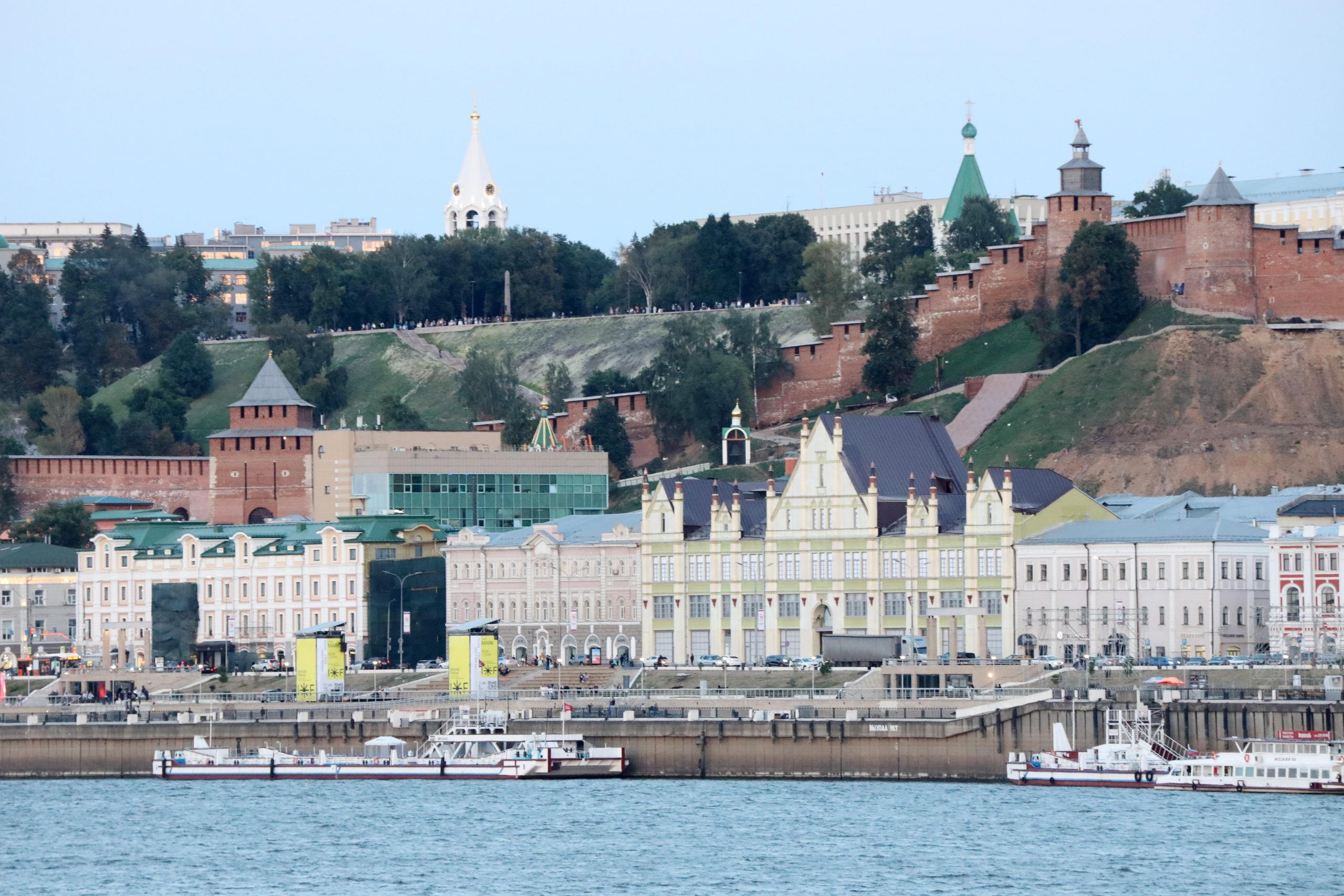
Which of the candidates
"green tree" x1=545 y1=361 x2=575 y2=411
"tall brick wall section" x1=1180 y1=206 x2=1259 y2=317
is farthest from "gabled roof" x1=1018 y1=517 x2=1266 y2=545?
"green tree" x1=545 y1=361 x2=575 y2=411

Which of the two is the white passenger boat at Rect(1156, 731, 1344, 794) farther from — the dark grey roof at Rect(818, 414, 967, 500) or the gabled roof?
the dark grey roof at Rect(818, 414, 967, 500)

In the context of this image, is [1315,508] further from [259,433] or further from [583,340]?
[583,340]

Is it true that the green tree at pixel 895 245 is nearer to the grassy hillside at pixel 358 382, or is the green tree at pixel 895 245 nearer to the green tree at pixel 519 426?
the green tree at pixel 519 426

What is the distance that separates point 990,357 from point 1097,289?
29.8ft

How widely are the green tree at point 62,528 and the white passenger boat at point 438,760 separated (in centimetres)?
4932

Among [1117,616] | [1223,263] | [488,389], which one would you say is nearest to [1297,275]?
[1223,263]

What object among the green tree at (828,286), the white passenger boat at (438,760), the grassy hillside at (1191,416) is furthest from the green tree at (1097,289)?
the white passenger boat at (438,760)

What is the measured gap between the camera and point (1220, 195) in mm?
138875

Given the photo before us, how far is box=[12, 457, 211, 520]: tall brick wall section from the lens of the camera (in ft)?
507

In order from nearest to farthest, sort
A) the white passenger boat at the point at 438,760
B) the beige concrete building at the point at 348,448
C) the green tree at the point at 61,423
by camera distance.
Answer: the white passenger boat at the point at 438,760
the beige concrete building at the point at 348,448
the green tree at the point at 61,423

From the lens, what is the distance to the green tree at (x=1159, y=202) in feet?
517

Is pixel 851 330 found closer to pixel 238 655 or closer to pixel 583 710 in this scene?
pixel 238 655

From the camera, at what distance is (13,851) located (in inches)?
3051

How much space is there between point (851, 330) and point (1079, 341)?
15240mm
